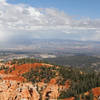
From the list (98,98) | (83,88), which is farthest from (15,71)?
(98,98)

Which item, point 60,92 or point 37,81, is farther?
point 37,81

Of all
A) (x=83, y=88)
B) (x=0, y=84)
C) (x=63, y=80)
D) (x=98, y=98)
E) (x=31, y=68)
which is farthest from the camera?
(x=31, y=68)

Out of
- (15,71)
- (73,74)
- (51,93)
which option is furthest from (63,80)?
(15,71)

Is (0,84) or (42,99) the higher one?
(0,84)

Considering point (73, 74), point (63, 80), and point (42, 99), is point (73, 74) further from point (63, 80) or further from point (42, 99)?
point (42, 99)

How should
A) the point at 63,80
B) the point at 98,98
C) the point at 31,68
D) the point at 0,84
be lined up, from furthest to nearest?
the point at 31,68 < the point at 63,80 < the point at 0,84 < the point at 98,98

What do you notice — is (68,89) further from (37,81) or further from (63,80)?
(37,81)
